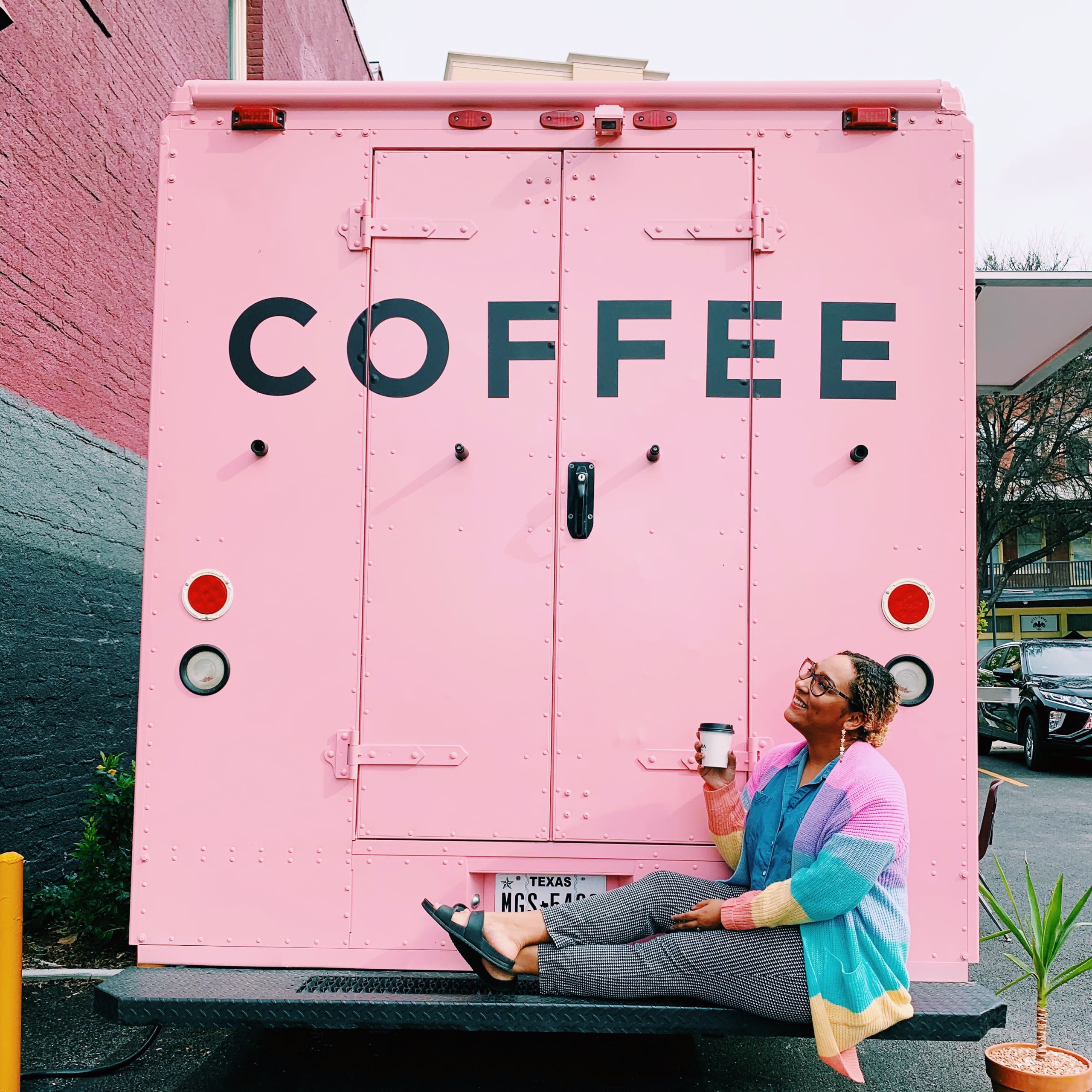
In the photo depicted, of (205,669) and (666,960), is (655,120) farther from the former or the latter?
(666,960)

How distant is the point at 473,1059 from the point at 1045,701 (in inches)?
394

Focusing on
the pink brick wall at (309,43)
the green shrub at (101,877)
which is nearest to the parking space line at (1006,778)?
the green shrub at (101,877)

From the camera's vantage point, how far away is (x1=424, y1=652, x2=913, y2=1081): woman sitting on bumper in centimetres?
276

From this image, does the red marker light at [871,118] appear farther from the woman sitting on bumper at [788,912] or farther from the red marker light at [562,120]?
the woman sitting on bumper at [788,912]

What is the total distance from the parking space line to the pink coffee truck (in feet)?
27.9

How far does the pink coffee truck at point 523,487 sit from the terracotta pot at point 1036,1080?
441 mm

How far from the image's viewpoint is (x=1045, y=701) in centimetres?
1177

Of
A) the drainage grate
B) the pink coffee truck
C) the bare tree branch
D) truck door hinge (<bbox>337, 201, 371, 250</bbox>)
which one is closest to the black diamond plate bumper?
the drainage grate

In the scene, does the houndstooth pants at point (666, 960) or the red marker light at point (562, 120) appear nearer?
the houndstooth pants at point (666, 960)

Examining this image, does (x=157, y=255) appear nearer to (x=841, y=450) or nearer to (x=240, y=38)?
(x=841, y=450)

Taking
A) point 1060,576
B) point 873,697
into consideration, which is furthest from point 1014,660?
point 1060,576

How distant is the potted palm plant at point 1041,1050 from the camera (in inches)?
122

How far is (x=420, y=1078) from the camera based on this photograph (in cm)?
357

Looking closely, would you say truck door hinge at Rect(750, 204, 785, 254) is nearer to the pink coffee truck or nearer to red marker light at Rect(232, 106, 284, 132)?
the pink coffee truck
